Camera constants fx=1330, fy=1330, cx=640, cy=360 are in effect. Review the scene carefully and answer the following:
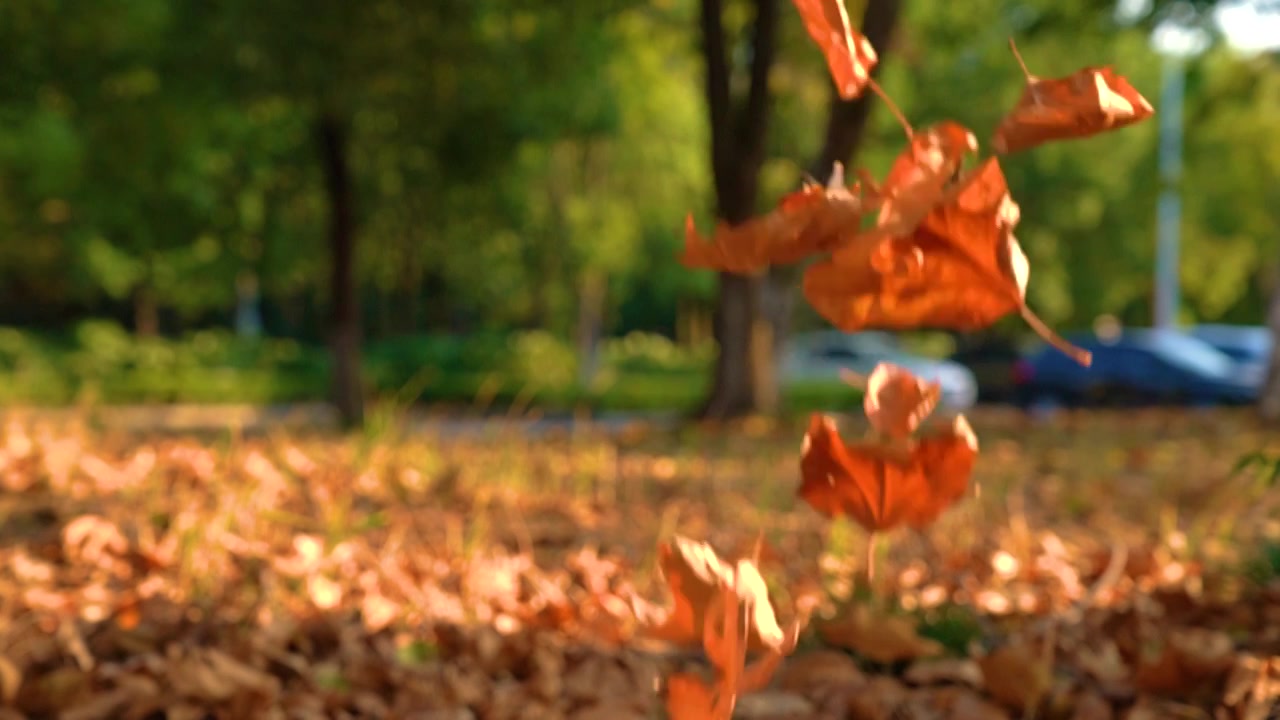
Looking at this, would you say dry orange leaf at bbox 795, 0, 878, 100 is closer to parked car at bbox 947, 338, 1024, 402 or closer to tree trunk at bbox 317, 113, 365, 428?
tree trunk at bbox 317, 113, 365, 428

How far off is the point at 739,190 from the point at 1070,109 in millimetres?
9068

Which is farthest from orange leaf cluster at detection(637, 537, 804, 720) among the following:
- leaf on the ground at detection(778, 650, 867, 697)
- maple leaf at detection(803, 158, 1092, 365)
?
leaf on the ground at detection(778, 650, 867, 697)

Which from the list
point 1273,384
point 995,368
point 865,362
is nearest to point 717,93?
point 1273,384

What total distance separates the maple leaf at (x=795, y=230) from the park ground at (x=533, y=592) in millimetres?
298

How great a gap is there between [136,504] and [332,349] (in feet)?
28.3

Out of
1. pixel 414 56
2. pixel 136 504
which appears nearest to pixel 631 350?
pixel 414 56

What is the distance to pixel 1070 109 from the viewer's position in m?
1.37

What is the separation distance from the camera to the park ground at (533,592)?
225cm

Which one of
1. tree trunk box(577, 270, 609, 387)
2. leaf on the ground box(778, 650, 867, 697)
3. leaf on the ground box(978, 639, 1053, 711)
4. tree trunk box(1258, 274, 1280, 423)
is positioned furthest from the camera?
tree trunk box(577, 270, 609, 387)

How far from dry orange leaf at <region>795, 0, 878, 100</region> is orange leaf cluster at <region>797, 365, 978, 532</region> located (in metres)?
0.36

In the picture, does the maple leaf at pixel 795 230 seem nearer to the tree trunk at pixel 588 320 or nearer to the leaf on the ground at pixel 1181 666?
the leaf on the ground at pixel 1181 666

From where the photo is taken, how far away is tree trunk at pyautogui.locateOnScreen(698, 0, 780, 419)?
32.2ft

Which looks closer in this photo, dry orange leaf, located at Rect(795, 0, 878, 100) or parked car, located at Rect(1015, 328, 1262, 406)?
dry orange leaf, located at Rect(795, 0, 878, 100)

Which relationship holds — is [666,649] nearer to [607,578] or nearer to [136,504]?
[607,578]
